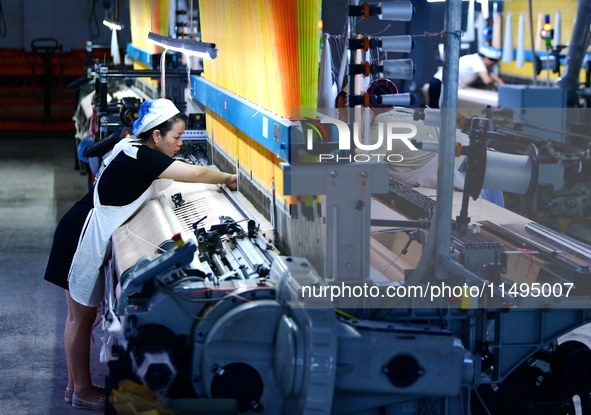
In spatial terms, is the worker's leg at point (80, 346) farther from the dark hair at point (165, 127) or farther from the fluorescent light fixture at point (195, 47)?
the fluorescent light fixture at point (195, 47)

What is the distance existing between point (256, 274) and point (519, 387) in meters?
1.25

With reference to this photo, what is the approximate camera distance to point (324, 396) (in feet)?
7.93

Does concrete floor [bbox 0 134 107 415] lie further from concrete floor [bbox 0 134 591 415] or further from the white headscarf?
the white headscarf

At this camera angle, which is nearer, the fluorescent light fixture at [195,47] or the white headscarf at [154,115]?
the white headscarf at [154,115]

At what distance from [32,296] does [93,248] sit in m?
2.18

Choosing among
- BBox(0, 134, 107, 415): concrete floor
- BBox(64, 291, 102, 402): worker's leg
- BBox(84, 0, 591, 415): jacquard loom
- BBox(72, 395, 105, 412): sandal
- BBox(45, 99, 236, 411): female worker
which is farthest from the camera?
BBox(0, 134, 107, 415): concrete floor

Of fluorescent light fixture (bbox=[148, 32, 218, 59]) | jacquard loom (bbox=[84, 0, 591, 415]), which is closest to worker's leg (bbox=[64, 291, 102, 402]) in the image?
jacquard loom (bbox=[84, 0, 591, 415])

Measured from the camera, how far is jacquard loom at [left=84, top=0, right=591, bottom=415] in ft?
8.23

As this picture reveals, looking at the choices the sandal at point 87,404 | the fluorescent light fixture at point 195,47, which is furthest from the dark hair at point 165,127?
the sandal at point 87,404

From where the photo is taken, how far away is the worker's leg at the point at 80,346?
3.79 metres

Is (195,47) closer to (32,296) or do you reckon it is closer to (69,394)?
(69,394)

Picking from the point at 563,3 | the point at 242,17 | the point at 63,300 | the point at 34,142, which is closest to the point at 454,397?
the point at 242,17

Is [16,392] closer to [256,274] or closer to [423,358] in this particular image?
[256,274]

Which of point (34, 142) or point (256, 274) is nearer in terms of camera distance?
point (256, 274)
